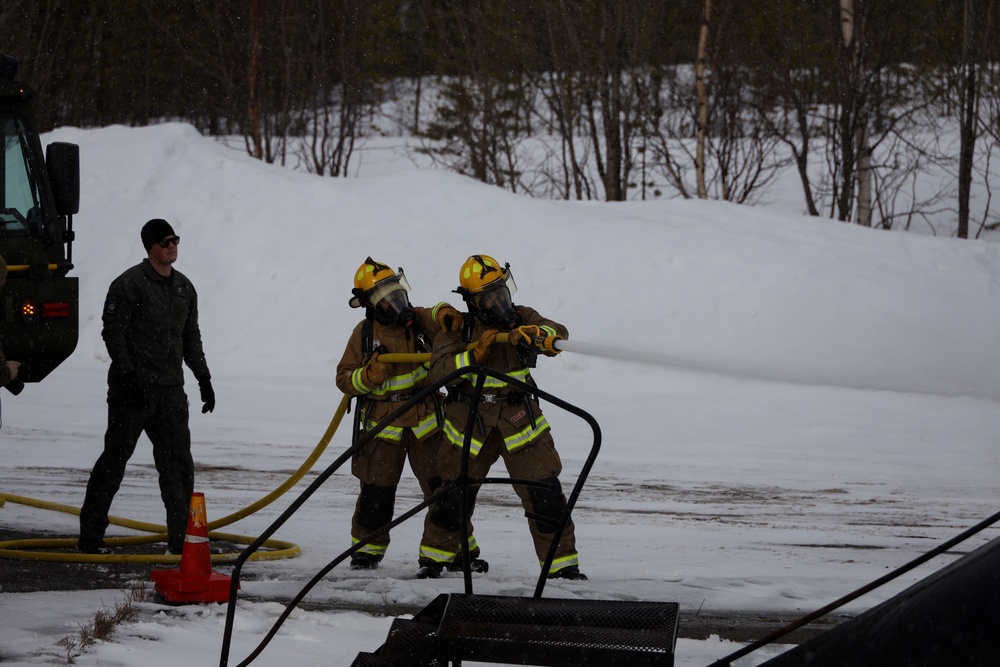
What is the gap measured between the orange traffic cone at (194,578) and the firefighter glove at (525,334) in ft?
5.51

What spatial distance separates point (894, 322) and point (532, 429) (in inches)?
364

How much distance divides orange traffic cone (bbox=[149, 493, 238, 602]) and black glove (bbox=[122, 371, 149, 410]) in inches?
42.0

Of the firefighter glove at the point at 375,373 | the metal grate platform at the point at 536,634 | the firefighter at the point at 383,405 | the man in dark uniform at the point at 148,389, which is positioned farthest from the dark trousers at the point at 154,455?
the metal grate platform at the point at 536,634

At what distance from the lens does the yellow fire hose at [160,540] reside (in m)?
6.04

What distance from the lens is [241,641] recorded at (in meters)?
4.46

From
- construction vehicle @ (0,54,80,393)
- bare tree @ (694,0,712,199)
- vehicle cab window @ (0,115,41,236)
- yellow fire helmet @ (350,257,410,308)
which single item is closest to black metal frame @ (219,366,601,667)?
yellow fire helmet @ (350,257,410,308)

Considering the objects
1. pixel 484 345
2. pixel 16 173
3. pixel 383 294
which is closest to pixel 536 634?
pixel 484 345

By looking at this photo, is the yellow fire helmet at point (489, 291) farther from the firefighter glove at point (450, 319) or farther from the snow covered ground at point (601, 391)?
the snow covered ground at point (601, 391)

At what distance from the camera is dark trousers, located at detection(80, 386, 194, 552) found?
20.1 feet

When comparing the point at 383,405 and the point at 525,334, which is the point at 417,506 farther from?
the point at 383,405

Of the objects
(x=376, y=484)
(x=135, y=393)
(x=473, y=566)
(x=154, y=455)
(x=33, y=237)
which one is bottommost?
(x=473, y=566)

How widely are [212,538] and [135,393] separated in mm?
1143

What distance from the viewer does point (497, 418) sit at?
229 inches

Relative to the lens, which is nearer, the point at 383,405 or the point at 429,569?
the point at 429,569
